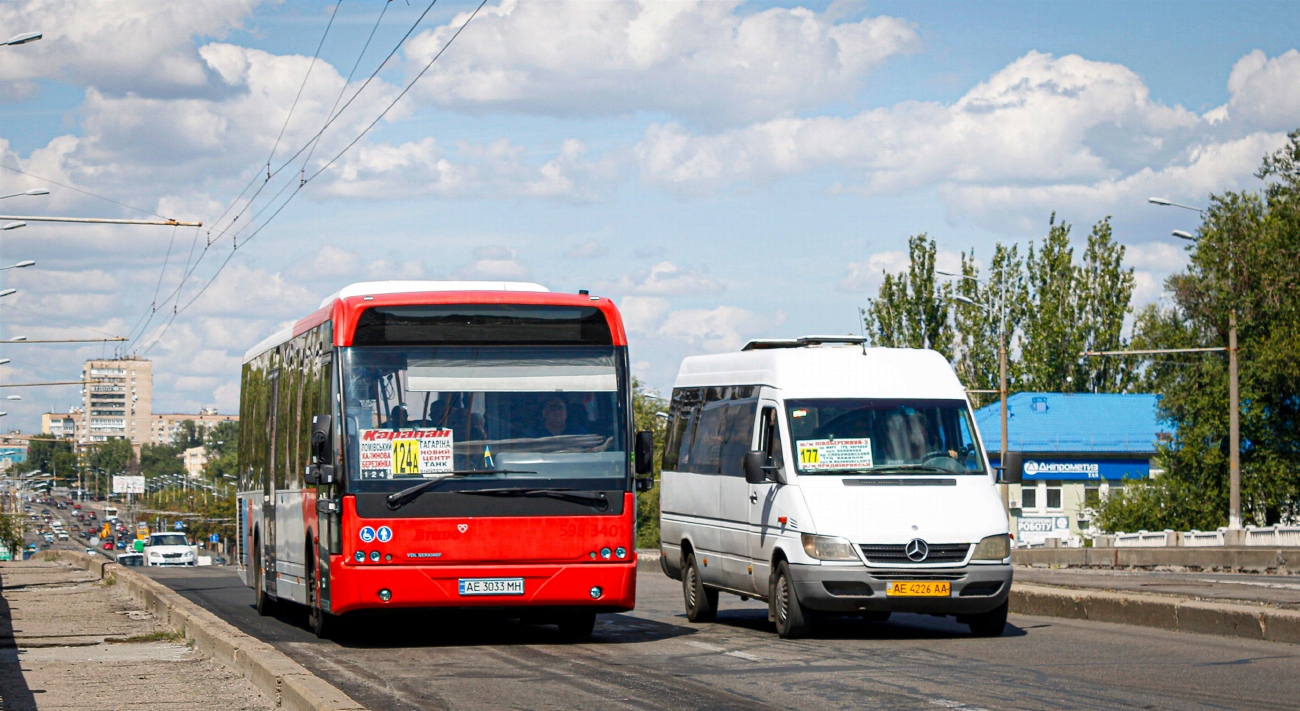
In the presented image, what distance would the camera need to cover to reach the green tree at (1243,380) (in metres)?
52.3

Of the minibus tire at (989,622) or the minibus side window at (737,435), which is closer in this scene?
the minibus tire at (989,622)

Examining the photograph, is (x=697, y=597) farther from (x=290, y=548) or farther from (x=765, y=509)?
(x=290, y=548)

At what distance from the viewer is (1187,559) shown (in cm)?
3209

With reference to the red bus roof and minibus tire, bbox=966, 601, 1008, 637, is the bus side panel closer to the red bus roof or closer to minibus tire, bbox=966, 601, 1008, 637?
the red bus roof

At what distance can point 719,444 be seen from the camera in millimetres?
17500

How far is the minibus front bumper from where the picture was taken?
14383 mm

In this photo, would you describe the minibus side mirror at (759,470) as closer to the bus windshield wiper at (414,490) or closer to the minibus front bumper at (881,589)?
the minibus front bumper at (881,589)

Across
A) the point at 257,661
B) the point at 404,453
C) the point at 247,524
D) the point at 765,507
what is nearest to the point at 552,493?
the point at 404,453

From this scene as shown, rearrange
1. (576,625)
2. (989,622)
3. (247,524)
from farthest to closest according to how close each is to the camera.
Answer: (247,524)
(576,625)
(989,622)

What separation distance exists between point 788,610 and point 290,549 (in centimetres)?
532

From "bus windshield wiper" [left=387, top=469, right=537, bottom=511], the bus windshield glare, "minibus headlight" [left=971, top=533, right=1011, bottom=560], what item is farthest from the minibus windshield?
"bus windshield wiper" [left=387, top=469, right=537, bottom=511]

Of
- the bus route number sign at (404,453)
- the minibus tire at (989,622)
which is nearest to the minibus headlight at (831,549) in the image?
the minibus tire at (989,622)

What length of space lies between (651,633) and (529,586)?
7.47 feet

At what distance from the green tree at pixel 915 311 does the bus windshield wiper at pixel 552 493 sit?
64.8 meters
